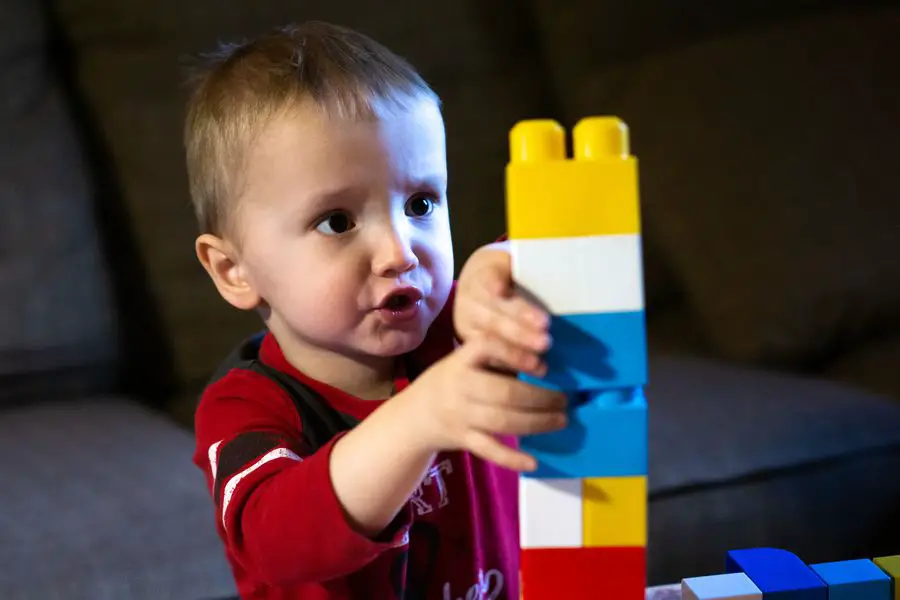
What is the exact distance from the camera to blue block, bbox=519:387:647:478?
485 mm

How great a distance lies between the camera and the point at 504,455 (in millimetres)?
488

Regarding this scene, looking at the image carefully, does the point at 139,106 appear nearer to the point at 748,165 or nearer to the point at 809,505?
the point at 748,165

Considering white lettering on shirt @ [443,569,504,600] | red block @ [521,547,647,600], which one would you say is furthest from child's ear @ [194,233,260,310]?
red block @ [521,547,647,600]

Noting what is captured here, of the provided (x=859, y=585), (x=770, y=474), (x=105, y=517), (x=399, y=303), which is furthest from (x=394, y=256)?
(x=770, y=474)

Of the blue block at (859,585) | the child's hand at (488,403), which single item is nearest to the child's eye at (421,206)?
the child's hand at (488,403)

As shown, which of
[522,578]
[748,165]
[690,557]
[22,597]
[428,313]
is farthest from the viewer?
[748,165]

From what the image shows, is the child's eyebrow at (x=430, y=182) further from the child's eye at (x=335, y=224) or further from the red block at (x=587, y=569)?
the red block at (x=587, y=569)

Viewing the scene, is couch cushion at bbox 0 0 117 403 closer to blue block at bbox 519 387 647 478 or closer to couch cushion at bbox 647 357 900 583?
couch cushion at bbox 647 357 900 583

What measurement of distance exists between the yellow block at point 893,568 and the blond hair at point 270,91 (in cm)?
46

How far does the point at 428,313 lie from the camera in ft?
2.42

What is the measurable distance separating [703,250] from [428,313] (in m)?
0.82

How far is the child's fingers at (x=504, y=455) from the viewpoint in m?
0.49

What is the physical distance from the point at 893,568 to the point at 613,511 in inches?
11.5

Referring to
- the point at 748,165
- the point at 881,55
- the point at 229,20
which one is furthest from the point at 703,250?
the point at 229,20
